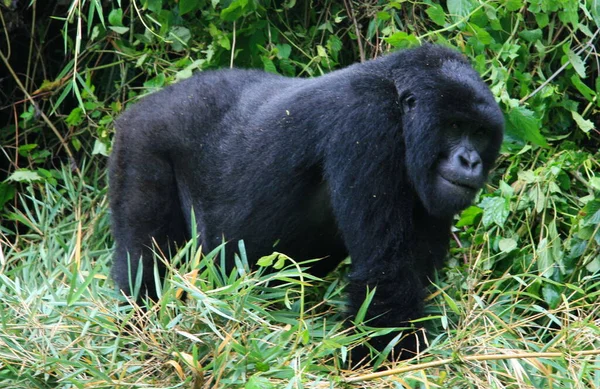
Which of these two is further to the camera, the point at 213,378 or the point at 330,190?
the point at 330,190

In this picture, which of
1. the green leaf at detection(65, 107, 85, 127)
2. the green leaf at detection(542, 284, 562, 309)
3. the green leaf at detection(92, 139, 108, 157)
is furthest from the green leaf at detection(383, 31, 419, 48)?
the green leaf at detection(65, 107, 85, 127)

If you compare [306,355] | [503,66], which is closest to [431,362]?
[306,355]

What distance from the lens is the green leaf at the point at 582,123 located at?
517 cm

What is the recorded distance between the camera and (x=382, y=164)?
3967 millimetres

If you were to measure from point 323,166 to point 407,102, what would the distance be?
0.50m

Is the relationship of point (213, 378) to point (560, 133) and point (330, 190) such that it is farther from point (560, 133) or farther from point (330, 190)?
point (560, 133)

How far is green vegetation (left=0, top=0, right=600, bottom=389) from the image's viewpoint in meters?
3.58

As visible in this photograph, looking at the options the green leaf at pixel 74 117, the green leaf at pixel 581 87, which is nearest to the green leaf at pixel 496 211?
the green leaf at pixel 581 87

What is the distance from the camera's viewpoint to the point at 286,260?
4523 millimetres

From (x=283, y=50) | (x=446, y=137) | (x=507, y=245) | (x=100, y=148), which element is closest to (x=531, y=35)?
(x=507, y=245)

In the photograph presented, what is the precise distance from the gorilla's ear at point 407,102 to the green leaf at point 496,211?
97 cm

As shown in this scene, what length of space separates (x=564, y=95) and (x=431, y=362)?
8.23 ft

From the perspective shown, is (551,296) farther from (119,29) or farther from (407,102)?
(119,29)

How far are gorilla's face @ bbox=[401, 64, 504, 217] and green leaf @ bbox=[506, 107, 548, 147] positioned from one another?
2.98 ft
